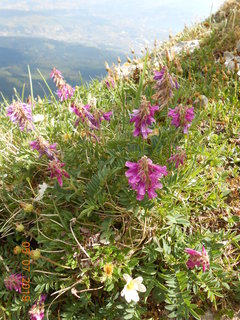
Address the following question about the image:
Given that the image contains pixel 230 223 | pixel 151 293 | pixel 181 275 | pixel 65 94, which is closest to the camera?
pixel 181 275

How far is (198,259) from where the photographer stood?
73.5 inches

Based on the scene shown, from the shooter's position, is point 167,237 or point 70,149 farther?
point 70,149

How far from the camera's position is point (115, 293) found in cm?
206

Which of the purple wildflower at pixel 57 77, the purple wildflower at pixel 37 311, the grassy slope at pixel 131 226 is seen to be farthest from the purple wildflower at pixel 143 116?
the purple wildflower at pixel 57 77

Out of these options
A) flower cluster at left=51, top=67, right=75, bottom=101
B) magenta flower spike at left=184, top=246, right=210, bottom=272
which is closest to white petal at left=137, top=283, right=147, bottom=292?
magenta flower spike at left=184, top=246, right=210, bottom=272

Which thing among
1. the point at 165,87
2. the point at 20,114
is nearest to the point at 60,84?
the point at 20,114

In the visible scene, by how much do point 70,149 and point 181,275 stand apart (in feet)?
4.99

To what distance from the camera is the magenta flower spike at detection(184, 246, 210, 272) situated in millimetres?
1847

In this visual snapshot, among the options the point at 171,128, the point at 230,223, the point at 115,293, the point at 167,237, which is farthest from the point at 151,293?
the point at 171,128

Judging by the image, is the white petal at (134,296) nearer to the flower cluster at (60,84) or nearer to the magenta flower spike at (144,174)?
the magenta flower spike at (144,174)

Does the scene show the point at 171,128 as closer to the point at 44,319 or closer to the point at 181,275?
the point at 181,275

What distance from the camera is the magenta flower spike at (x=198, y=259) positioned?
1847 millimetres

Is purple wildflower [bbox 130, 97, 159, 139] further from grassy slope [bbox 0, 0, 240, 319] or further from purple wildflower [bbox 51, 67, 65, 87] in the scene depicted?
purple wildflower [bbox 51, 67, 65, 87]

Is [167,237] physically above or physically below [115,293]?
above
